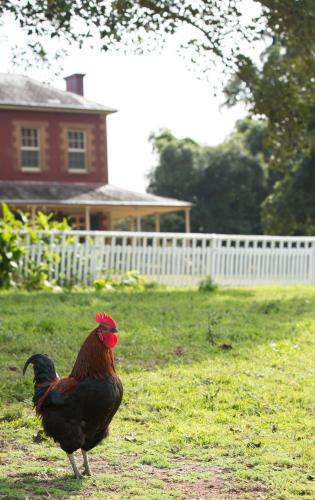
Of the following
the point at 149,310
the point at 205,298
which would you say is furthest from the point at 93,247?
the point at 149,310

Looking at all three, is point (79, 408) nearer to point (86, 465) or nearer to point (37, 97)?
point (86, 465)

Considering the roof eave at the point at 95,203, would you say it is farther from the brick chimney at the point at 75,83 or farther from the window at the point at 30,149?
the brick chimney at the point at 75,83

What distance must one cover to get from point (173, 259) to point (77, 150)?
1624 centimetres

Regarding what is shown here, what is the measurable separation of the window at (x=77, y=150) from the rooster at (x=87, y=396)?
2887cm

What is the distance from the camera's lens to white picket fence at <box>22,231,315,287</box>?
18.0 m

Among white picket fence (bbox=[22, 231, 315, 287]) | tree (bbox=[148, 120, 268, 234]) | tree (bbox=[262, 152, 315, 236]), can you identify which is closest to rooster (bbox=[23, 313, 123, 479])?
white picket fence (bbox=[22, 231, 315, 287])

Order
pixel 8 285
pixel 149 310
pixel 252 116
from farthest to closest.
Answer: pixel 252 116
pixel 8 285
pixel 149 310

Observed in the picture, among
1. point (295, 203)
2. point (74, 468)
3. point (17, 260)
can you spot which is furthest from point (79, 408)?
point (295, 203)

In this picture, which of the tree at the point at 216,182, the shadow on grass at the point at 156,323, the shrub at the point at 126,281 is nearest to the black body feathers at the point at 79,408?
the shadow on grass at the point at 156,323

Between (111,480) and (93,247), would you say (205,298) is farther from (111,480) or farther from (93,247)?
(111,480)

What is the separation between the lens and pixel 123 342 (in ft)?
35.6

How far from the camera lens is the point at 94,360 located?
5.99 meters

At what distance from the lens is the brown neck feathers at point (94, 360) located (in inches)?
236

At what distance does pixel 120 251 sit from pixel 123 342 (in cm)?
807
